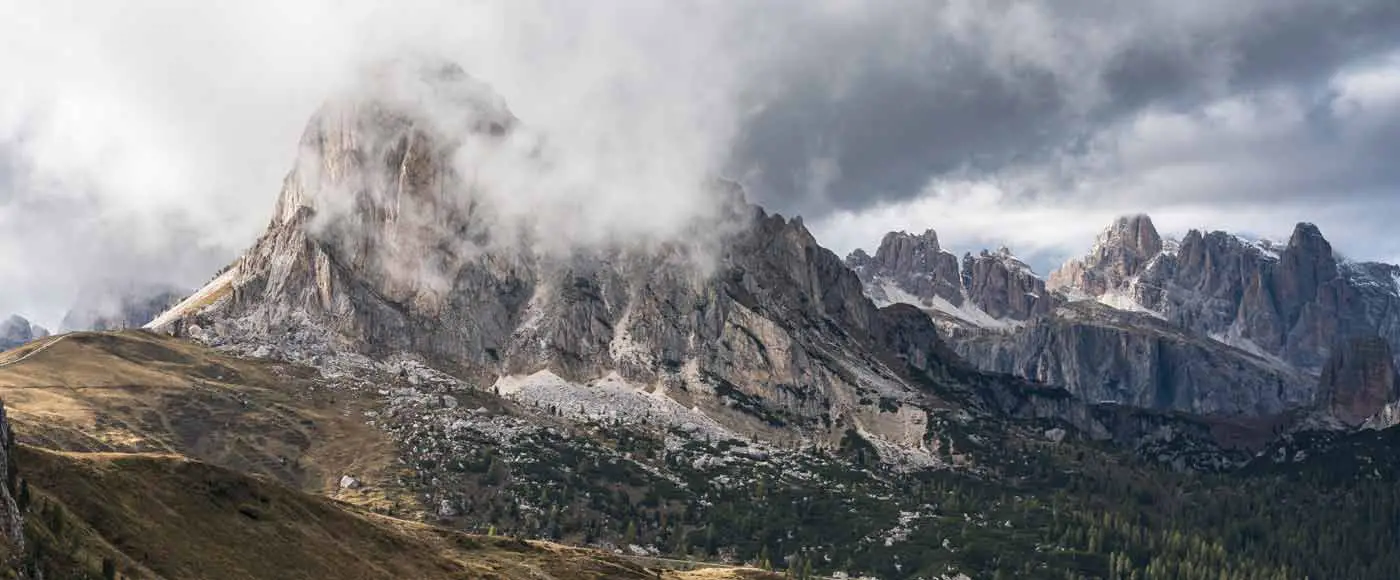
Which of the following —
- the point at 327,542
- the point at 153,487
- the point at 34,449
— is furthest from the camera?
the point at 327,542

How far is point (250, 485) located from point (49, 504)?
47054 millimetres

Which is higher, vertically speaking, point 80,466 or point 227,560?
point 80,466

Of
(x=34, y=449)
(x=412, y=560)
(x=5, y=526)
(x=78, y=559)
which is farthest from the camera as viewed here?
(x=412, y=560)

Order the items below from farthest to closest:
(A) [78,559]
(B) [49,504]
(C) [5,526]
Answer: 1. (B) [49,504]
2. (A) [78,559]
3. (C) [5,526]

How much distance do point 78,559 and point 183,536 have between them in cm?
2891

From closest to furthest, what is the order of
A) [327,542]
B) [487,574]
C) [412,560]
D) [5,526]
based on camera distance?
[5,526], [327,542], [412,560], [487,574]

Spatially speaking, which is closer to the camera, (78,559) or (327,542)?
→ (78,559)

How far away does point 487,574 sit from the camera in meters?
196

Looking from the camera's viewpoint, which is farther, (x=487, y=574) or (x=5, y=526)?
(x=487, y=574)

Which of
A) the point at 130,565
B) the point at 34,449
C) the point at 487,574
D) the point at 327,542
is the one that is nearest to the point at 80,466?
the point at 34,449

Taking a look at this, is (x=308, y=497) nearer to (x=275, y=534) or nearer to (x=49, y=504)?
(x=275, y=534)

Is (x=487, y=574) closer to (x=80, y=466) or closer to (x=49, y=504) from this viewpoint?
(x=80, y=466)

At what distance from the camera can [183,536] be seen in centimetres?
14100

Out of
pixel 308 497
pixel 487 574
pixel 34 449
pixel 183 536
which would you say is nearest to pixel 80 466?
pixel 34 449
